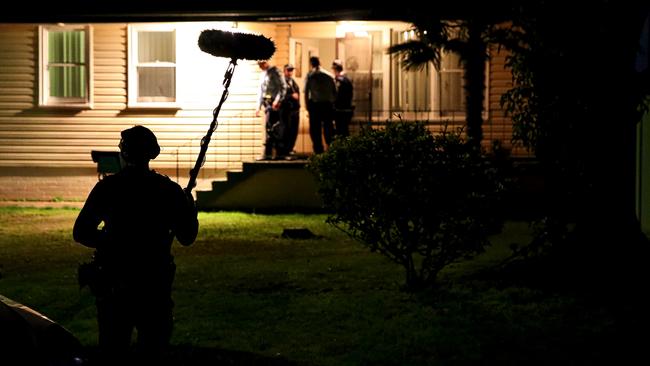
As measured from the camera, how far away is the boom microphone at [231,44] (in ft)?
18.4

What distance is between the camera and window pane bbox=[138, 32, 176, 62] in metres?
19.0

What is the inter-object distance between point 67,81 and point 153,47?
173 centimetres

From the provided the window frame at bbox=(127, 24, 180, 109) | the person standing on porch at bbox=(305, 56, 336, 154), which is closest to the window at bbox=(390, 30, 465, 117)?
the person standing on porch at bbox=(305, 56, 336, 154)

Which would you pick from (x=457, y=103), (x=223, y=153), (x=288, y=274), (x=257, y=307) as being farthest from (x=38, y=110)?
(x=257, y=307)

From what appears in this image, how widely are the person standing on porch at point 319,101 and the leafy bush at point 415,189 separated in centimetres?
734

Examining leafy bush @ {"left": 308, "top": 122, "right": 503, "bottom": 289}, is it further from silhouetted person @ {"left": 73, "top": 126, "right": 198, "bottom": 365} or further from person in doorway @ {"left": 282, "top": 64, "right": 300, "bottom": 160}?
person in doorway @ {"left": 282, "top": 64, "right": 300, "bottom": 160}

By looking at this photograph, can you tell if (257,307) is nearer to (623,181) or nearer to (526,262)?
(526,262)

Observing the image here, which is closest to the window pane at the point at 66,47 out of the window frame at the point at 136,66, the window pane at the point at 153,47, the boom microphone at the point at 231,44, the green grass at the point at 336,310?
the window frame at the point at 136,66

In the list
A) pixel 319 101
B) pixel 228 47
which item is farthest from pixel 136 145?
pixel 319 101

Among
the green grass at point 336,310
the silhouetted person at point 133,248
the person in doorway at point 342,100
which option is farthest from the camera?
the person in doorway at point 342,100

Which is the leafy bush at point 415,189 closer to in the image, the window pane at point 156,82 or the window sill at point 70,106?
the window pane at point 156,82

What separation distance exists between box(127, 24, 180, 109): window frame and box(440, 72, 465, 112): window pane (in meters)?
4.71

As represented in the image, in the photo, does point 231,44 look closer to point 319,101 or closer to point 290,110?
point 319,101

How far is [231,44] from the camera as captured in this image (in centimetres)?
562
